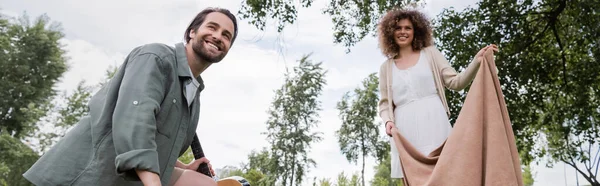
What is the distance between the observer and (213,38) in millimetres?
1905

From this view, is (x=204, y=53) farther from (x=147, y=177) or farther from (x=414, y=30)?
(x=414, y=30)

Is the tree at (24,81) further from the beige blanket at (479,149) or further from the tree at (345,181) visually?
the beige blanket at (479,149)

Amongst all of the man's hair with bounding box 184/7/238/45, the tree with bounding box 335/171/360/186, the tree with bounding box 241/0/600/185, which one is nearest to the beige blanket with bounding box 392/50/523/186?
the man's hair with bounding box 184/7/238/45

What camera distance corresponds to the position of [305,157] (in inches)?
1024

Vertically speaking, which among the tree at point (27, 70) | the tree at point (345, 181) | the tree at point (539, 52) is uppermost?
the tree at point (27, 70)

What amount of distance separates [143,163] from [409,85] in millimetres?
2367

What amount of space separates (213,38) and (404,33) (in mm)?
2041

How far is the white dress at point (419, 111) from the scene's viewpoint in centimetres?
315

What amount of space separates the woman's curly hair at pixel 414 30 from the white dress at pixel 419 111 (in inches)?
7.5

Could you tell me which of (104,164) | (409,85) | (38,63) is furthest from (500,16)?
(38,63)

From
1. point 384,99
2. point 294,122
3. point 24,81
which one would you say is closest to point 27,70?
point 24,81

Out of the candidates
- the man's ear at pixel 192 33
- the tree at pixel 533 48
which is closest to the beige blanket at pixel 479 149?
the man's ear at pixel 192 33

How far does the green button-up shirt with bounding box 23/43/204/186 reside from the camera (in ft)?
4.59

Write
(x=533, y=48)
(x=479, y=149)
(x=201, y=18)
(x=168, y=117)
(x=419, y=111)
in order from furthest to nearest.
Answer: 1. (x=533, y=48)
2. (x=419, y=111)
3. (x=479, y=149)
4. (x=201, y=18)
5. (x=168, y=117)
